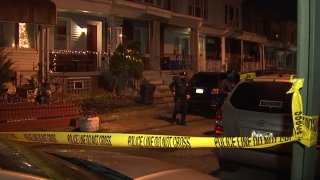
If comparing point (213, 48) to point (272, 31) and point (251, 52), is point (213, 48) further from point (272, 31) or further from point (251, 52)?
point (272, 31)

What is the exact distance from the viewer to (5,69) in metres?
15.8

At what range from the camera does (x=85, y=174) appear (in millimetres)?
3170

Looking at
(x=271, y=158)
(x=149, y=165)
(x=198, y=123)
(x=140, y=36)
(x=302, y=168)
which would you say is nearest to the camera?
(x=302, y=168)

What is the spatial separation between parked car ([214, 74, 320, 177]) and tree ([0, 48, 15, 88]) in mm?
9948

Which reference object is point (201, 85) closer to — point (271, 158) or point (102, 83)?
point (102, 83)

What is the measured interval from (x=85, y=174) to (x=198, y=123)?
1282 cm

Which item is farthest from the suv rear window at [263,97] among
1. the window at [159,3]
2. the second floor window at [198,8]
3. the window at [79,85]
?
the second floor window at [198,8]

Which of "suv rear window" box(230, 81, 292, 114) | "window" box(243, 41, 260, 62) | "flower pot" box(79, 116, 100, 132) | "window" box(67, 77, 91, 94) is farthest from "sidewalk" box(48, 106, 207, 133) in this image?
"window" box(243, 41, 260, 62)

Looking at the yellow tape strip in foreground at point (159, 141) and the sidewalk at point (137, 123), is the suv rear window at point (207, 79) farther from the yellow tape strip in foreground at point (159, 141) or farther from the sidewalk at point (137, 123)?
the yellow tape strip in foreground at point (159, 141)

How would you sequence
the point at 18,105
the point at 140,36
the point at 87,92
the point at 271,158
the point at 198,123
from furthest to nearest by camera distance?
the point at 140,36 → the point at 87,92 → the point at 198,123 → the point at 18,105 → the point at 271,158

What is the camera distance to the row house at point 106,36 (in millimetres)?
17797

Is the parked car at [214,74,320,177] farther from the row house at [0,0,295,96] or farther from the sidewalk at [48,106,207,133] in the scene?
the row house at [0,0,295,96]

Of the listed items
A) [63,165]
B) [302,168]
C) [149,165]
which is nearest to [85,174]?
[63,165]

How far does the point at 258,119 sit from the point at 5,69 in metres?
10.9
